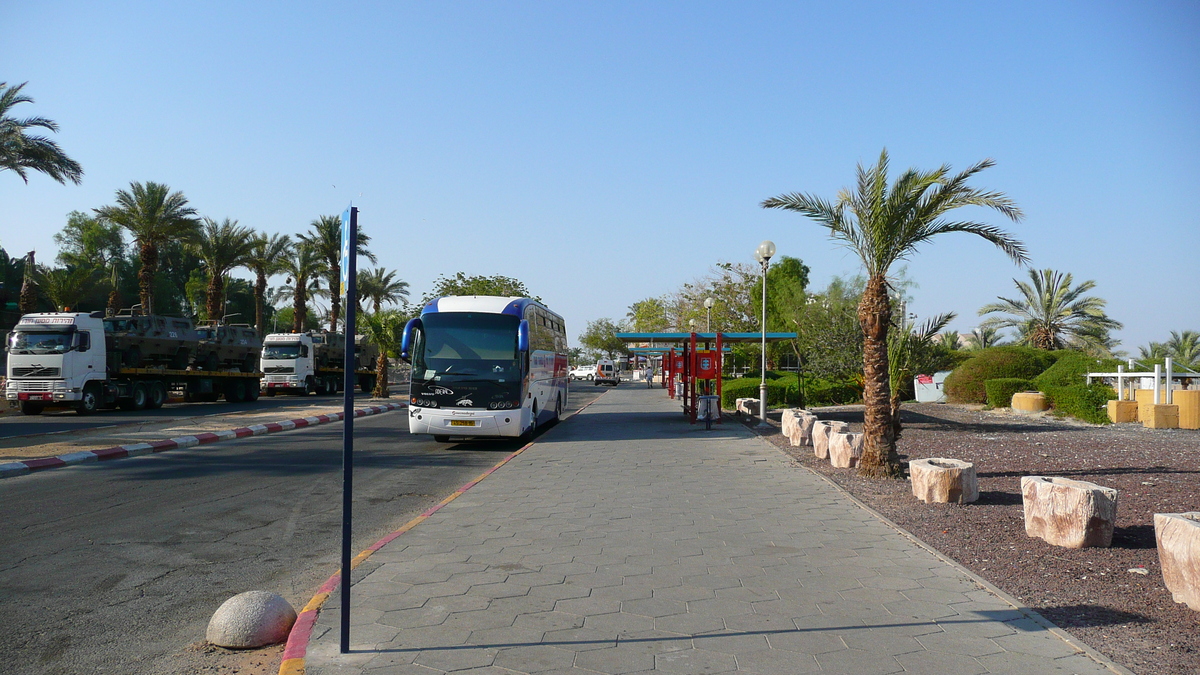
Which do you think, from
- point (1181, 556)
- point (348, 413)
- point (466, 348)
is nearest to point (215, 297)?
point (466, 348)

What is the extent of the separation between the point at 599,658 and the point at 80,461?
12409 mm

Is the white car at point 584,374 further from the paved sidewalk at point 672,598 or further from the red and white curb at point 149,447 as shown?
the paved sidewalk at point 672,598

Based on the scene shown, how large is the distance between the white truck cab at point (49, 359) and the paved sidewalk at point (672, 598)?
64.6ft

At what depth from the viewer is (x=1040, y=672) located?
4.01 m

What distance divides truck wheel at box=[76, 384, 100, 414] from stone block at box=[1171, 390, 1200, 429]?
1138 inches

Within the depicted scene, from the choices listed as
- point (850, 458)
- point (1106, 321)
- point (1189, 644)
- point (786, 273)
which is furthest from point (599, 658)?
point (786, 273)

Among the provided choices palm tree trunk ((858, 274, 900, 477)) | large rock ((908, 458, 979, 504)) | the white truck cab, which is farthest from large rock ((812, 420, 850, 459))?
the white truck cab

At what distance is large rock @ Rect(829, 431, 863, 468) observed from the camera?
12.0 metres

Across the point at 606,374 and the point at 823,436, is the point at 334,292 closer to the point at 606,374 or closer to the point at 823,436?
the point at 606,374

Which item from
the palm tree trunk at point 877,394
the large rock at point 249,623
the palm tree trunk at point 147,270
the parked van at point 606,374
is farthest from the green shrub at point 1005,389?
the parked van at point 606,374

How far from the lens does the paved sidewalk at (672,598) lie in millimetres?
4215

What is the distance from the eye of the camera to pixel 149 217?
117 feet

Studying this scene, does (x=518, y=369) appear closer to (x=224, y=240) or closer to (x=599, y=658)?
(x=599, y=658)

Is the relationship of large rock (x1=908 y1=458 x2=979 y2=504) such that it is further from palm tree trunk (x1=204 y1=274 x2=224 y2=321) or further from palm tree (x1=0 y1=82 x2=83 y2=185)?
palm tree trunk (x1=204 y1=274 x2=224 y2=321)
